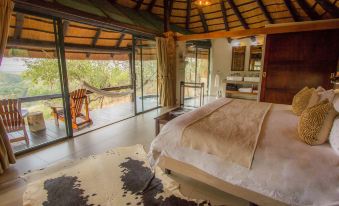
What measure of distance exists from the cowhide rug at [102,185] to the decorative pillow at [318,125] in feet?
3.41

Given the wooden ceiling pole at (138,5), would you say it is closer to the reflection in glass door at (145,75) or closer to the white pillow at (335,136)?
the reflection in glass door at (145,75)

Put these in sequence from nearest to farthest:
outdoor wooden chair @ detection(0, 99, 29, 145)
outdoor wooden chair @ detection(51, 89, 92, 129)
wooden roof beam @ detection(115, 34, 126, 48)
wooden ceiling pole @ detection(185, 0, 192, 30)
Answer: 1. outdoor wooden chair @ detection(0, 99, 29, 145)
2. outdoor wooden chair @ detection(51, 89, 92, 129)
3. wooden ceiling pole @ detection(185, 0, 192, 30)
4. wooden roof beam @ detection(115, 34, 126, 48)

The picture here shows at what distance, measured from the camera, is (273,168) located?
4.02 ft

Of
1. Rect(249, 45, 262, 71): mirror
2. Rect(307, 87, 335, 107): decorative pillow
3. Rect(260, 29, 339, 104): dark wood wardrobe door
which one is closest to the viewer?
Rect(307, 87, 335, 107): decorative pillow

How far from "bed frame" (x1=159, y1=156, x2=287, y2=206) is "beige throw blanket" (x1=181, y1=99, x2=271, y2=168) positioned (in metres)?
0.29

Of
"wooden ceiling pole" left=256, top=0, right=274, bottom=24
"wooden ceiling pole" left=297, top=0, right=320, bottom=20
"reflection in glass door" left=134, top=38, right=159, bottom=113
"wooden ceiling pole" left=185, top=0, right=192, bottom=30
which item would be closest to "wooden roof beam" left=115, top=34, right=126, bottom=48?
"reflection in glass door" left=134, top=38, right=159, bottom=113

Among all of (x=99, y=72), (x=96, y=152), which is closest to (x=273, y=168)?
(x=96, y=152)

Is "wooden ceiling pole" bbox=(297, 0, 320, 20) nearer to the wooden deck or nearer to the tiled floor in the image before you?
the tiled floor

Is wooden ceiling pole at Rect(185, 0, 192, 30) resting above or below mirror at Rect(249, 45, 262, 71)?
above

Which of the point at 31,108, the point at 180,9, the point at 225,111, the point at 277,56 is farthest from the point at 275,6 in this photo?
the point at 31,108

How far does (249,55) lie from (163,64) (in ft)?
11.0

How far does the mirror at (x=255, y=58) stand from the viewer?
5872 millimetres

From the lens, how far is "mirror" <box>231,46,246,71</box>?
620 centimetres

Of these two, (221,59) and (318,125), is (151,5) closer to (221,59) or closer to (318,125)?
(221,59)
